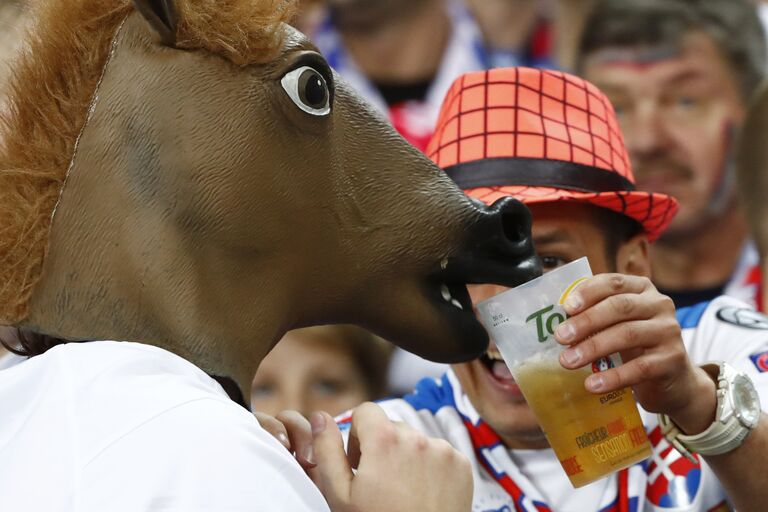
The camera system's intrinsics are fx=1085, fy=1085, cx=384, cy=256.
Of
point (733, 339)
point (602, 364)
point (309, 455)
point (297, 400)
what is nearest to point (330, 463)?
point (309, 455)

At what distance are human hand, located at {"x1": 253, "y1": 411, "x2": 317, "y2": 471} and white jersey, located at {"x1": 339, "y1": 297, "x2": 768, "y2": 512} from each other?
1.80 feet

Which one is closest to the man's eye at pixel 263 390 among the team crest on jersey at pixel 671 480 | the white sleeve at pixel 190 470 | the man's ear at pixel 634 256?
the man's ear at pixel 634 256

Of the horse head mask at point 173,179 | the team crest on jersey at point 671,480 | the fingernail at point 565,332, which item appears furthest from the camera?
the team crest on jersey at point 671,480

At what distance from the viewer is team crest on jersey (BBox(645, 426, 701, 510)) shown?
1520 millimetres

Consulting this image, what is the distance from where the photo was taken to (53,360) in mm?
894

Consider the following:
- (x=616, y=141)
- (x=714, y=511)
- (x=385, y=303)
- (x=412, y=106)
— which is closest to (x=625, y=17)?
(x=412, y=106)

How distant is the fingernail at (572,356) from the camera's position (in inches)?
46.3

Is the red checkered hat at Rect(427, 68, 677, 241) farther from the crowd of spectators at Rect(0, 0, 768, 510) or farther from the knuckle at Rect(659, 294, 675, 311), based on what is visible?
the crowd of spectators at Rect(0, 0, 768, 510)

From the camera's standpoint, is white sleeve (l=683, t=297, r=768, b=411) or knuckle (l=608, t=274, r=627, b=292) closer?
knuckle (l=608, t=274, r=627, b=292)

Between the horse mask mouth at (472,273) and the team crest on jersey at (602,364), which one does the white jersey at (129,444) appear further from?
the team crest on jersey at (602,364)

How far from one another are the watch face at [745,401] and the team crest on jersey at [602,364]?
0.22m

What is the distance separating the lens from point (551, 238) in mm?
1684

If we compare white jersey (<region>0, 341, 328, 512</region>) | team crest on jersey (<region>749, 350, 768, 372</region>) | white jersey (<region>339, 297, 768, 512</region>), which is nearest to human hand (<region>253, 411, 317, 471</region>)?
white jersey (<region>0, 341, 328, 512</region>)

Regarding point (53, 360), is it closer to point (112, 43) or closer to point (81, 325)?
point (81, 325)
